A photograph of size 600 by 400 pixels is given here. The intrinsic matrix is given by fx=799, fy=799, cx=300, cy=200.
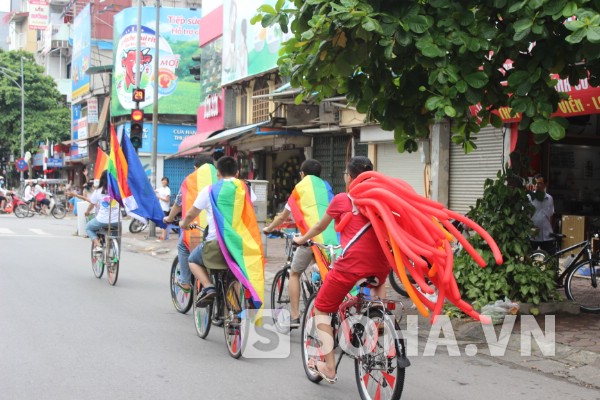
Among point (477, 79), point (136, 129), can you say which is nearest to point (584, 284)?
point (477, 79)

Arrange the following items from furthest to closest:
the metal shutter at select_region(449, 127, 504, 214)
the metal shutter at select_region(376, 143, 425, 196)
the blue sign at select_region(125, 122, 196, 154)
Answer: the blue sign at select_region(125, 122, 196, 154)
the metal shutter at select_region(376, 143, 425, 196)
the metal shutter at select_region(449, 127, 504, 214)

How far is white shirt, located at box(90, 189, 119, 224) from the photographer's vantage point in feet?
40.4

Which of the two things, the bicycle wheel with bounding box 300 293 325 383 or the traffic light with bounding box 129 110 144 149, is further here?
the traffic light with bounding box 129 110 144 149

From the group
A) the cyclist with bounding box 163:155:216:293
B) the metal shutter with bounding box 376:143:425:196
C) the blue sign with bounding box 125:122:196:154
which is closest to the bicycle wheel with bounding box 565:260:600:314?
the cyclist with bounding box 163:155:216:293

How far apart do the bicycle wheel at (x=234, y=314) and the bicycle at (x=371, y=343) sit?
3.78 feet

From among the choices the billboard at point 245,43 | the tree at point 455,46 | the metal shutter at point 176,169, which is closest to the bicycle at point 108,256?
the tree at point 455,46

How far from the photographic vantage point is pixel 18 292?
10742 millimetres

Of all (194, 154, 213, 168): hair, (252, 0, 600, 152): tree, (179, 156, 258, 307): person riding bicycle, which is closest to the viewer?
Result: (252, 0, 600, 152): tree

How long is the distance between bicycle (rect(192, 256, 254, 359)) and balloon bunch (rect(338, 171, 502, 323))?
6.77ft

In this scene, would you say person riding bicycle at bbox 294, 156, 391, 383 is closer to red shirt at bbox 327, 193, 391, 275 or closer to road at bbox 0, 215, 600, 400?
red shirt at bbox 327, 193, 391, 275

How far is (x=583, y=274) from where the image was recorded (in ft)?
32.6

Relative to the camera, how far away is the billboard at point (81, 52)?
4700 centimetres

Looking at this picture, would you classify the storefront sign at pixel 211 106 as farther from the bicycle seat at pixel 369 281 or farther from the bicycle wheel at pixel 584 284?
the bicycle seat at pixel 369 281

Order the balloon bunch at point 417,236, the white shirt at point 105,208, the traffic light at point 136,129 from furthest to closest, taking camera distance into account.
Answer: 1. the traffic light at point 136,129
2. the white shirt at point 105,208
3. the balloon bunch at point 417,236
